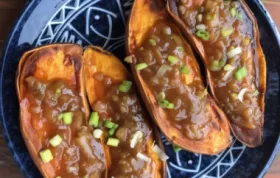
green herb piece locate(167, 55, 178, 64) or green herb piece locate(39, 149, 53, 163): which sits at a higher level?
green herb piece locate(167, 55, 178, 64)

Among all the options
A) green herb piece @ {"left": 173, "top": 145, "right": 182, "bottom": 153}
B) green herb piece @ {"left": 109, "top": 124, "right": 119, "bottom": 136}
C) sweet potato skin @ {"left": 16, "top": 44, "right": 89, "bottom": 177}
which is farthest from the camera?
green herb piece @ {"left": 173, "top": 145, "right": 182, "bottom": 153}

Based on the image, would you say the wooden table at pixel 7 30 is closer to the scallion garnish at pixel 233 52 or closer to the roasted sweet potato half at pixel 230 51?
the roasted sweet potato half at pixel 230 51

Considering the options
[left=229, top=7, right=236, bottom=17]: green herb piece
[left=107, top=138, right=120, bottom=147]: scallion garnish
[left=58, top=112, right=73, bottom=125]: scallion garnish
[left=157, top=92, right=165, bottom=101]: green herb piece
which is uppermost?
[left=229, top=7, right=236, bottom=17]: green herb piece

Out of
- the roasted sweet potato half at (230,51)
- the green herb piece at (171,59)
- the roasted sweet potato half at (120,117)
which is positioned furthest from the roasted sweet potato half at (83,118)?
the roasted sweet potato half at (230,51)

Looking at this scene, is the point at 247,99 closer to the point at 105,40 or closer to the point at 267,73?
the point at 267,73

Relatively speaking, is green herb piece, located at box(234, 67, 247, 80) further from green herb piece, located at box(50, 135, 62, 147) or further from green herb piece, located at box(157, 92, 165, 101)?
green herb piece, located at box(50, 135, 62, 147)

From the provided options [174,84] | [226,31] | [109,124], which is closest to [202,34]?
[226,31]

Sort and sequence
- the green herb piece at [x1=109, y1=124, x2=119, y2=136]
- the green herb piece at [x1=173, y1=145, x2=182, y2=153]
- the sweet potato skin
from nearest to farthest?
1. the sweet potato skin
2. the green herb piece at [x1=109, y1=124, x2=119, y2=136]
3. the green herb piece at [x1=173, y1=145, x2=182, y2=153]

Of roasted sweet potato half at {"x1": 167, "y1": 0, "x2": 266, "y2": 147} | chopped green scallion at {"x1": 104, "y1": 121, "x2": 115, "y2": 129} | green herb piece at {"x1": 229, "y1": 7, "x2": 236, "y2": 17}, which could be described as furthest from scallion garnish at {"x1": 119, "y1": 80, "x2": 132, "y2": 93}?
green herb piece at {"x1": 229, "y1": 7, "x2": 236, "y2": 17}
